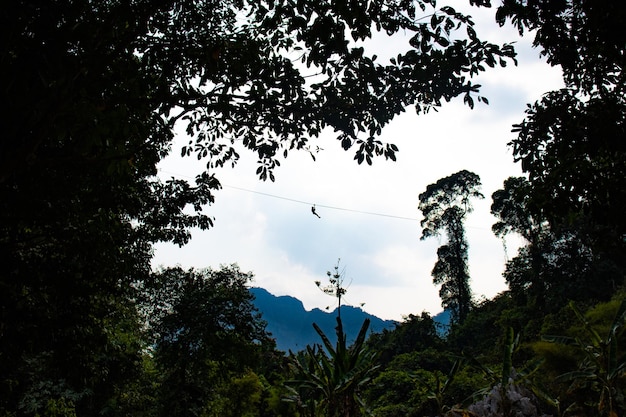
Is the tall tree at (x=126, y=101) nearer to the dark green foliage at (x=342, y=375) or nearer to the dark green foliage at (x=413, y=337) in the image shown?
the dark green foliage at (x=342, y=375)

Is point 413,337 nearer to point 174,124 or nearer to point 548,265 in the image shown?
point 548,265

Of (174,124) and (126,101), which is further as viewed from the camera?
(174,124)

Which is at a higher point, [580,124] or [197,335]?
[580,124]

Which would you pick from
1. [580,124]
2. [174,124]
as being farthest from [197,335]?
[580,124]

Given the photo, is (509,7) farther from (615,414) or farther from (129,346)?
(129,346)

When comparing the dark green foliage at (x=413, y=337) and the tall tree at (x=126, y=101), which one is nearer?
the tall tree at (x=126, y=101)

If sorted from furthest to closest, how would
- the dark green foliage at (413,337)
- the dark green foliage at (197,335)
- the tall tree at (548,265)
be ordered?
the dark green foliage at (413,337) → the tall tree at (548,265) → the dark green foliage at (197,335)

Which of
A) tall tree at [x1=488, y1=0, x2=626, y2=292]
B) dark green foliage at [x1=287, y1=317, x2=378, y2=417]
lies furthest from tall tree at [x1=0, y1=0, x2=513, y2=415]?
dark green foliage at [x1=287, y1=317, x2=378, y2=417]

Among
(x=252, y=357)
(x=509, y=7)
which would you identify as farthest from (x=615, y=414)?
(x=252, y=357)

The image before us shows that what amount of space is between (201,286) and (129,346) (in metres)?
5.85

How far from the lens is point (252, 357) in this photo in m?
19.2

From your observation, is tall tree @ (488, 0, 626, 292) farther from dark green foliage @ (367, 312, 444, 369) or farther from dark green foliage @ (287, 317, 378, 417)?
dark green foliage @ (367, 312, 444, 369)

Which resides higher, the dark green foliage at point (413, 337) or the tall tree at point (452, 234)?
the tall tree at point (452, 234)

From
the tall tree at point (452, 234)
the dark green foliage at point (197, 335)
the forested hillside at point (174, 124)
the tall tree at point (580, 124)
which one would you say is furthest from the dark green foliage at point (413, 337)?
the tall tree at point (580, 124)
